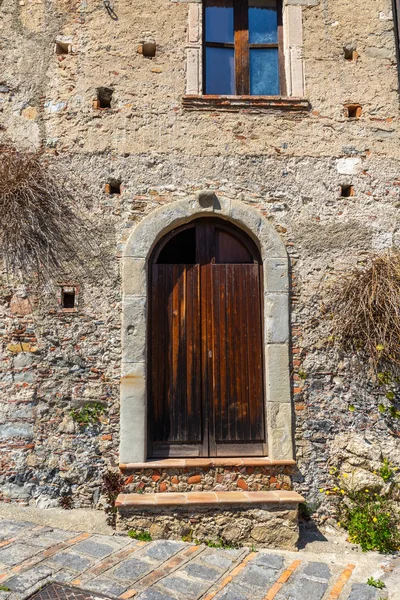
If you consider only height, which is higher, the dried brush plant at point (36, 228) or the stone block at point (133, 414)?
the dried brush plant at point (36, 228)

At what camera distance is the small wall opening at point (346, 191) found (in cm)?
461

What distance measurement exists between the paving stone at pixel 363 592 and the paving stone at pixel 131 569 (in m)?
1.40

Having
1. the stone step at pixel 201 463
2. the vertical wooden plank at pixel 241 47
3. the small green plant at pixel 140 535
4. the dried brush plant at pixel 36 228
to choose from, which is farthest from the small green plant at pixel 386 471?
the vertical wooden plank at pixel 241 47

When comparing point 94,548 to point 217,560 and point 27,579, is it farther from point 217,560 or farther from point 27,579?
point 217,560

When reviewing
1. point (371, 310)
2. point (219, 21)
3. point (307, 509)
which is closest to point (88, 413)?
point (307, 509)

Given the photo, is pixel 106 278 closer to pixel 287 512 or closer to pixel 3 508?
pixel 3 508

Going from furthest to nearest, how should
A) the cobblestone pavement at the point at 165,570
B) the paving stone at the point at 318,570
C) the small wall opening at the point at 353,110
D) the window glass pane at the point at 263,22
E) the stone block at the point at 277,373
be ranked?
the window glass pane at the point at 263,22 → the small wall opening at the point at 353,110 → the stone block at the point at 277,373 → the paving stone at the point at 318,570 → the cobblestone pavement at the point at 165,570

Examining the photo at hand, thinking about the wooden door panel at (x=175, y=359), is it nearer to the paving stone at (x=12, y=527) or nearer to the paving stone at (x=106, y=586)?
the paving stone at (x=12, y=527)

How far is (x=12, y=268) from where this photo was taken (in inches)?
173

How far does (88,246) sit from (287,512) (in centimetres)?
299

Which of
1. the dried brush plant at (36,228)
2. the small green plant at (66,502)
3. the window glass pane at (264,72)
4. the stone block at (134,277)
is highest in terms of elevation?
the window glass pane at (264,72)

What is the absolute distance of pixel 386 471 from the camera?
4.10m

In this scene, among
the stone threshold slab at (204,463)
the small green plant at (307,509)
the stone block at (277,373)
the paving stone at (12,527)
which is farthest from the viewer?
the stone block at (277,373)

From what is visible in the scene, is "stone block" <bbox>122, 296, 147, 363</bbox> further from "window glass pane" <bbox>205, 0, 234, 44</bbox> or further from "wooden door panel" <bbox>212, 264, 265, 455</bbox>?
"window glass pane" <bbox>205, 0, 234, 44</bbox>
